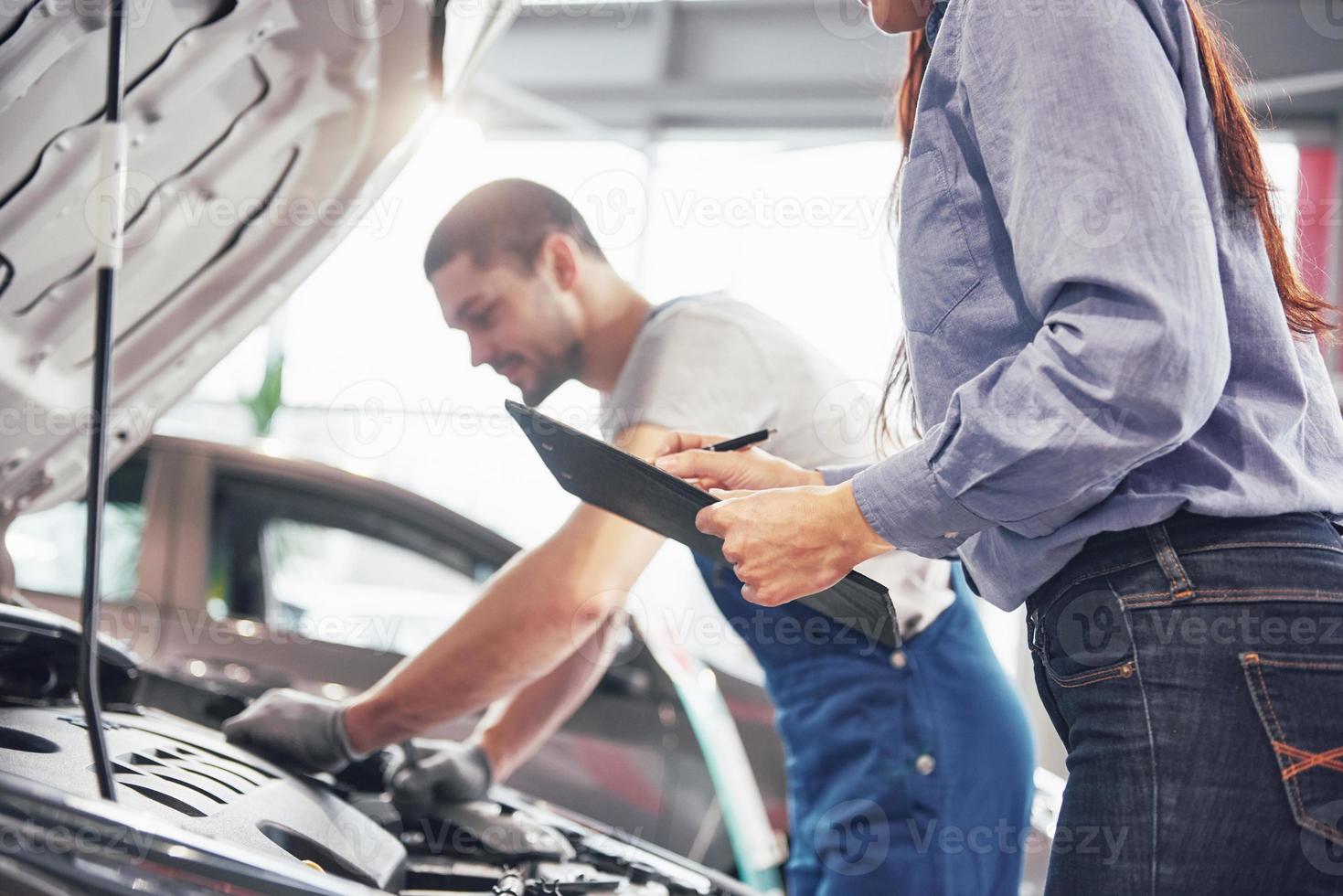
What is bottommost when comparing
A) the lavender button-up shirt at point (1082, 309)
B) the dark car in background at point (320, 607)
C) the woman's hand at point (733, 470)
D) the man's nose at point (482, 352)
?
the dark car in background at point (320, 607)

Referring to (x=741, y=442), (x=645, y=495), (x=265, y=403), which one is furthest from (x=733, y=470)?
(x=265, y=403)

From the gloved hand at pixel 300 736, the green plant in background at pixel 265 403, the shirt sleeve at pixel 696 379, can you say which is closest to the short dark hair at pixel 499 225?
the shirt sleeve at pixel 696 379

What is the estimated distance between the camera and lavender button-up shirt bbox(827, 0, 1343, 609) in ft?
2.29

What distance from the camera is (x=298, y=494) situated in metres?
2.75

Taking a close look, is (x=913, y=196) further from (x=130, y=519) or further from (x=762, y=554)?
(x=130, y=519)

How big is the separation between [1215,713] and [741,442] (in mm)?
495

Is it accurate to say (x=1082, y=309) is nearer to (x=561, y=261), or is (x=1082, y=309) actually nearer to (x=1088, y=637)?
(x=1088, y=637)

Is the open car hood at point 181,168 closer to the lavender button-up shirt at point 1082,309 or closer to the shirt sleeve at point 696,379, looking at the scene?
the shirt sleeve at point 696,379

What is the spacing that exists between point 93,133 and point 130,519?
1887 mm

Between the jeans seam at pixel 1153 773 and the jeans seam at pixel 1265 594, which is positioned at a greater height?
the jeans seam at pixel 1265 594

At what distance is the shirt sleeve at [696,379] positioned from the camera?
140cm

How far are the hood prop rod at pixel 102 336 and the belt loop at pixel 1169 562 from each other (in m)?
0.77

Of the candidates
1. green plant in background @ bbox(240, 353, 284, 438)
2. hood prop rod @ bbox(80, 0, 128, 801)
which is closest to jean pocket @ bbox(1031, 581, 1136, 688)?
hood prop rod @ bbox(80, 0, 128, 801)

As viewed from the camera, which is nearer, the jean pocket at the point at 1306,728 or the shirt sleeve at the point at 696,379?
the jean pocket at the point at 1306,728
